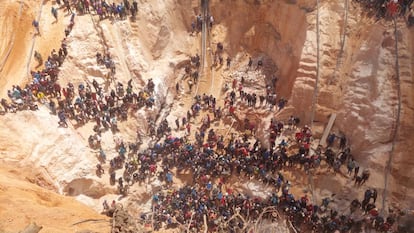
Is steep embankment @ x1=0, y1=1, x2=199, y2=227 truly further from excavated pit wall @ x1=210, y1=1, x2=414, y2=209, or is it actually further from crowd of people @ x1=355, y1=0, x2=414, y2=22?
crowd of people @ x1=355, y1=0, x2=414, y2=22

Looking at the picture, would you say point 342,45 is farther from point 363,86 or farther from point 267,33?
point 267,33

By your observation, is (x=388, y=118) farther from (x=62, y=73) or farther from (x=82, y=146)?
(x=62, y=73)

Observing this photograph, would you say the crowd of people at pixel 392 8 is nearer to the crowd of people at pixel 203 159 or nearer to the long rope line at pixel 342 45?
the long rope line at pixel 342 45

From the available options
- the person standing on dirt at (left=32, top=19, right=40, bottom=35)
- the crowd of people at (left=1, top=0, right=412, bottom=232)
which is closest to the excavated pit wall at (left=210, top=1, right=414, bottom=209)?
the crowd of people at (left=1, top=0, right=412, bottom=232)

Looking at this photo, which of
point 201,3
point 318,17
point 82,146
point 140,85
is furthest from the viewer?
point 201,3

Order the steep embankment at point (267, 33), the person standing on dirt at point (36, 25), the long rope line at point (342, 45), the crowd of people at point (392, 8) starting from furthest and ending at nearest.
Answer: the steep embankment at point (267, 33) → the person standing on dirt at point (36, 25) → the long rope line at point (342, 45) → the crowd of people at point (392, 8)

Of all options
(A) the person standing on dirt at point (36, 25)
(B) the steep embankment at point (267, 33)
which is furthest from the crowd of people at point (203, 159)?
(B) the steep embankment at point (267, 33)

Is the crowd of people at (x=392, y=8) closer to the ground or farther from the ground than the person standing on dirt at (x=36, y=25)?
farther from the ground

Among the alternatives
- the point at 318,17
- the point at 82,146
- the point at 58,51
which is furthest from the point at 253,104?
the point at 58,51

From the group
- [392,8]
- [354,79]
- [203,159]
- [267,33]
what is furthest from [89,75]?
[392,8]
